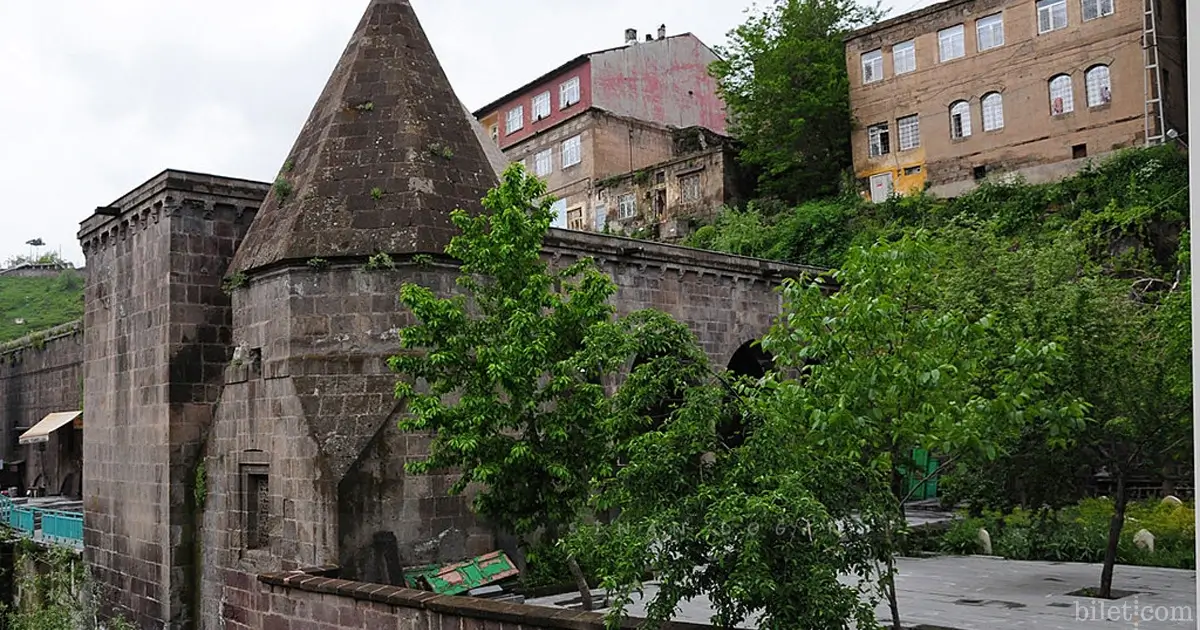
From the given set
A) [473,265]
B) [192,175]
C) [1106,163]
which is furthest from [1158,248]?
[192,175]

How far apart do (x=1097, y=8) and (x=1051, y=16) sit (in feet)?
4.60

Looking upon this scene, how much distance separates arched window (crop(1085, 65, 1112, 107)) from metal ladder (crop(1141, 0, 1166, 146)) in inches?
47.1

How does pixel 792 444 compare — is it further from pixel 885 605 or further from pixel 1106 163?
pixel 1106 163

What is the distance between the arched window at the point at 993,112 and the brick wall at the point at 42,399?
96.1 feet

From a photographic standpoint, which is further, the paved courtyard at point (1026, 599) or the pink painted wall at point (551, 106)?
the pink painted wall at point (551, 106)

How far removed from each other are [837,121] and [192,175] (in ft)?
90.8

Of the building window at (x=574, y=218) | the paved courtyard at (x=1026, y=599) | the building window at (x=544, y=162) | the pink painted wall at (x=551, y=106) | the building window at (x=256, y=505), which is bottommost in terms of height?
the paved courtyard at (x=1026, y=599)

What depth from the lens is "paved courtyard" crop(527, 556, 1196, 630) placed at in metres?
11.9

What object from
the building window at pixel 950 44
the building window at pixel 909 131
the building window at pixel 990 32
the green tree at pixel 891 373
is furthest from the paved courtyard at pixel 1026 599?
the building window at pixel 950 44

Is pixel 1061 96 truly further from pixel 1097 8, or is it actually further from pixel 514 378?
pixel 514 378

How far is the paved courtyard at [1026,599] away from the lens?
1191cm

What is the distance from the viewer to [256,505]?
16.1 metres

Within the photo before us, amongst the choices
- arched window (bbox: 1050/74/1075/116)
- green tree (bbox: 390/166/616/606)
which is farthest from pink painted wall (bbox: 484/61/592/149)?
green tree (bbox: 390/166/616/606)

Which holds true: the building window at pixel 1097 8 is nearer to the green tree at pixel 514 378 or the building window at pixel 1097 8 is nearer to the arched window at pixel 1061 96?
the arched window at pixel 1061 96
